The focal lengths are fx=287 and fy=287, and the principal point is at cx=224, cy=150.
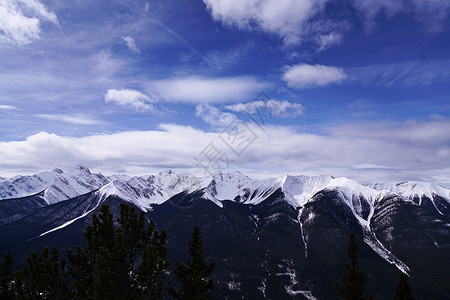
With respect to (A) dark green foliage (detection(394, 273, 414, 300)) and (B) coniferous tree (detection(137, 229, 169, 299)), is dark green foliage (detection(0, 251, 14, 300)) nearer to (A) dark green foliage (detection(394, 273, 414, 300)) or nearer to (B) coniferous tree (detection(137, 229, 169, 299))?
(B) coniferous tree (detection(137, 229, 169, 299))

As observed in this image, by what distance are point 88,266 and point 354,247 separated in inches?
1385

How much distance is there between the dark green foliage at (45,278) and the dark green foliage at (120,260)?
47.3 inches

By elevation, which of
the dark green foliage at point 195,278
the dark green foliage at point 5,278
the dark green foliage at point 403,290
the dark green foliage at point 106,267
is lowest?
the dark green foliage at point 5,278

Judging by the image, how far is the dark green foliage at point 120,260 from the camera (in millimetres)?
24672

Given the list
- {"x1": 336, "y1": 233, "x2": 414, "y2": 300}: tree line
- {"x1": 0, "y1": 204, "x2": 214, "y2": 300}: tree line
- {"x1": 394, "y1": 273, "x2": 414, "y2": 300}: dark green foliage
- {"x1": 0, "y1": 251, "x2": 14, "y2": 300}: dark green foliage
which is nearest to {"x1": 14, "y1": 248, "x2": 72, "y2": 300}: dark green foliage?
{"x1": 0, "y1": 204, "x2": 214, "y2": 300}: tree line

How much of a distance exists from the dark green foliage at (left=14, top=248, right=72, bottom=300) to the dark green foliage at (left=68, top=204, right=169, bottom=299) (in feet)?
3.94

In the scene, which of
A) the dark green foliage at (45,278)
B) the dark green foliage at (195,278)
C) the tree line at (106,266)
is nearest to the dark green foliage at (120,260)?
the tree line at (106,266)

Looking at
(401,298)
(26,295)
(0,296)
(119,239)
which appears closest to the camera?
(119,239)

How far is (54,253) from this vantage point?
1039 inches

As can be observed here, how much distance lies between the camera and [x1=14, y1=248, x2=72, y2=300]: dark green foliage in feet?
82.2

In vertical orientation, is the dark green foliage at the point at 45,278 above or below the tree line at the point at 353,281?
above

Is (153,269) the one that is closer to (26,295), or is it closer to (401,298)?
(26,295)

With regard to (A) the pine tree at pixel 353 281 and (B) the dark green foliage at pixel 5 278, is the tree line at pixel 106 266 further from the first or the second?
(A) the pine tree at pixel 353 281

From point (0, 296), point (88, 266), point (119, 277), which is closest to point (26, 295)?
point (88, 266)
